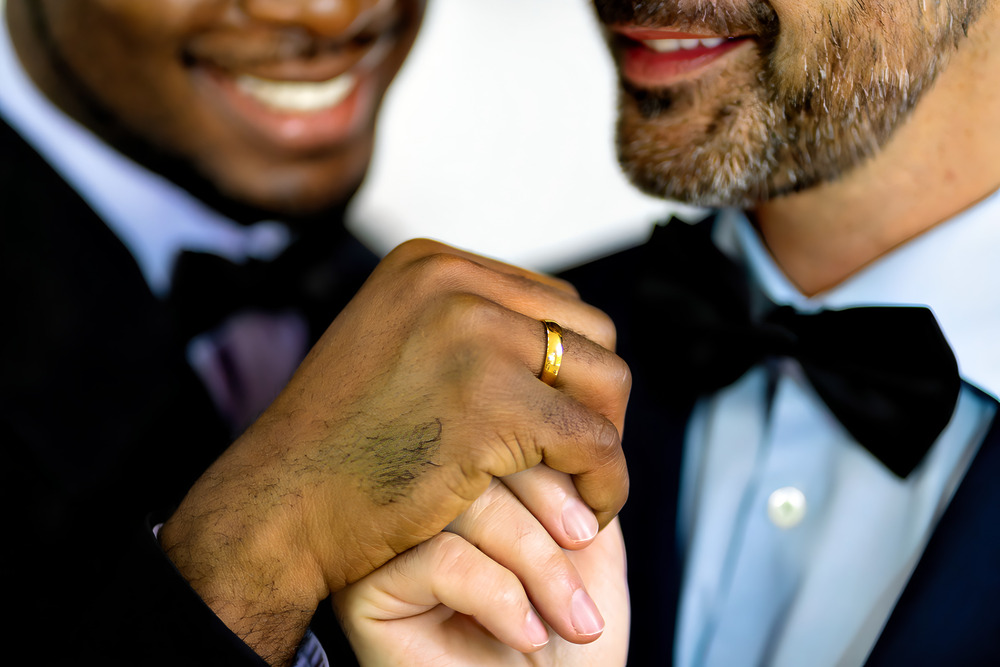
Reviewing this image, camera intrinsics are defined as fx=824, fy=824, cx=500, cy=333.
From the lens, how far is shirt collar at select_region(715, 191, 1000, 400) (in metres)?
0.92

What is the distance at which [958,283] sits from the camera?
3.09 feet

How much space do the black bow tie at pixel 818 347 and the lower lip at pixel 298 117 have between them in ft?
2.66

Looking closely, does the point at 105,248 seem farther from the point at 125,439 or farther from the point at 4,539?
the point at 4,539

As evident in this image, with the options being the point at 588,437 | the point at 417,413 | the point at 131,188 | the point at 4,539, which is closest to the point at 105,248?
the point at 131,188

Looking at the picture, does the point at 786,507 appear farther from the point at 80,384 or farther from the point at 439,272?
the point at 80,384

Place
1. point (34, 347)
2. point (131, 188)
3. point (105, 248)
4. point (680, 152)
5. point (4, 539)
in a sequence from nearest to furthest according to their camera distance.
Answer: point (680, 152), point (4, 539), point (34, 347), point (105, 248), point (131, 188)

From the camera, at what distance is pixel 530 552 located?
2.44ft

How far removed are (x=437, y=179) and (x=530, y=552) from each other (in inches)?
68.2

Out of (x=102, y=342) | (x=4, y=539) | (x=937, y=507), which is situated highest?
(x=102, y=342)

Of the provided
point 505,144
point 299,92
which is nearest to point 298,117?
point 299,92

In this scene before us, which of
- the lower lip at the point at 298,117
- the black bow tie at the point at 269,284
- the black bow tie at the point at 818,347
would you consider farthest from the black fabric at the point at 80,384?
the black bow tie at the point at 818,347

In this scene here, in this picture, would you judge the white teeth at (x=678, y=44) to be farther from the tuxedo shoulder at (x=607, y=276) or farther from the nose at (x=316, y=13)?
the nose at (x=316, y=13)

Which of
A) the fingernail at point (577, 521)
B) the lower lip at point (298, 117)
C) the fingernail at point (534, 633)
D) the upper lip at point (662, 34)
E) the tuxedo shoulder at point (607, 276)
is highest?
the upper lip at point (662, 34)

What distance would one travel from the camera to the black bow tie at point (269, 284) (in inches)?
60.9
